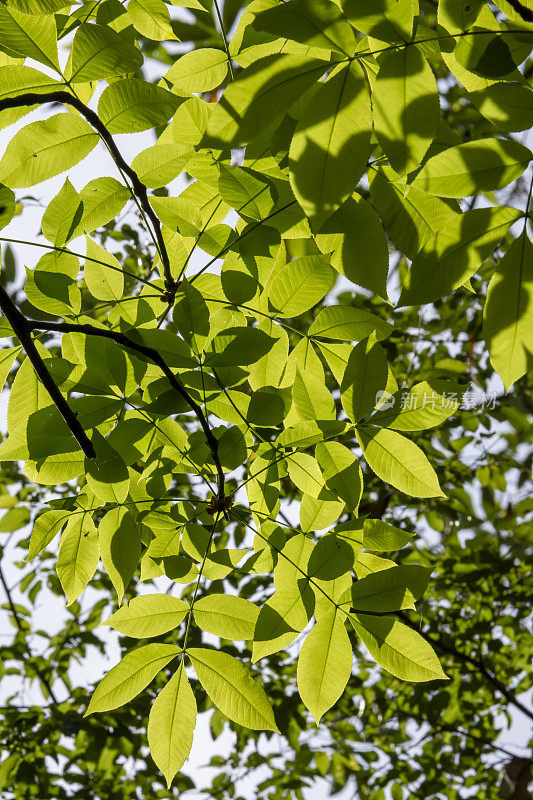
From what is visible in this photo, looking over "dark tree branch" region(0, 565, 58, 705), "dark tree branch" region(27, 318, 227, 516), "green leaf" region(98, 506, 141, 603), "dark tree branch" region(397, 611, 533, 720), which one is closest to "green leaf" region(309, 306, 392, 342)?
"dark tree branch" region(27, 318, 227, 516)

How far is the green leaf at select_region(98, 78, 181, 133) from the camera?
102cm

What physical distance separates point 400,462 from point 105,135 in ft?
2.41

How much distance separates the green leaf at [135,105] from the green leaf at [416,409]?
62cm

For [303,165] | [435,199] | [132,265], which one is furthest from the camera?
[132,265]

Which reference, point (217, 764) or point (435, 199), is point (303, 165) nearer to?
Result: point (435, 199)

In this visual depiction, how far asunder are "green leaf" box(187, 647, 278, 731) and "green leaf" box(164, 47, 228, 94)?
101 centimetres

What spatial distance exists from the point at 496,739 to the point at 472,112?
352cm

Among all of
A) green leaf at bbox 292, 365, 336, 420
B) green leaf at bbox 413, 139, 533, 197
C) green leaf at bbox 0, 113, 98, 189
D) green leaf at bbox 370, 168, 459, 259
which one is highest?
green leaf at bbox 0, 113, 98, 189

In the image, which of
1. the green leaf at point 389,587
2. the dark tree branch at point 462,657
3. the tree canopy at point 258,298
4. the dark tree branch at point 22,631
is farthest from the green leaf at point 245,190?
the dark tree branch at point 22,631

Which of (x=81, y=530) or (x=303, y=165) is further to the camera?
(x=81, y=530)

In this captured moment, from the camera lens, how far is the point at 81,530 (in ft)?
4.09

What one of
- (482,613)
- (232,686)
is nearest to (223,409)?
(232,686)

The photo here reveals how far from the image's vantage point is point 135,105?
3.39ft

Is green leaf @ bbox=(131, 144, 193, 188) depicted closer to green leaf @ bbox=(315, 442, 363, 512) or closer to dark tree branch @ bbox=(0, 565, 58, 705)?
green leaf @ bbox=(315, 442, 363, 512)
